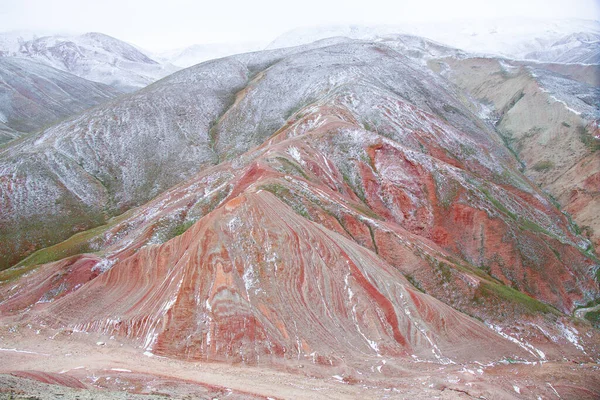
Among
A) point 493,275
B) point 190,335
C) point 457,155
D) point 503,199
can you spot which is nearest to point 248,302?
point 190,335

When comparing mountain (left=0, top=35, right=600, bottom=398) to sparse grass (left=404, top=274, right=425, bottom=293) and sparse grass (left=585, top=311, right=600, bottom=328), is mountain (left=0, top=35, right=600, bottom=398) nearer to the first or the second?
sparse grass (left=404, top=274, right=425, bottom=293)

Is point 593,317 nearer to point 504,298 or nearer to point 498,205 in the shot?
point 504,298

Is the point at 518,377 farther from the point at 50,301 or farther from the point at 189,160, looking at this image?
the point at 189,160

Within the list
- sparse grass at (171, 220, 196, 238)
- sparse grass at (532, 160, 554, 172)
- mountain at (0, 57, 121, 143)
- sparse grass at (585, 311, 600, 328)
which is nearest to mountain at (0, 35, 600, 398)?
sparse grass at (585, 311, 600, 328)

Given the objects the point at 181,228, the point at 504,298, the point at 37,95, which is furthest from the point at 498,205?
the point at 37,95

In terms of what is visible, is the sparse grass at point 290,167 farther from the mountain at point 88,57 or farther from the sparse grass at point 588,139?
the mountain at point 88,57

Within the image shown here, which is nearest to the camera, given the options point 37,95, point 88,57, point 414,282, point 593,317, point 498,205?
point 414,282
